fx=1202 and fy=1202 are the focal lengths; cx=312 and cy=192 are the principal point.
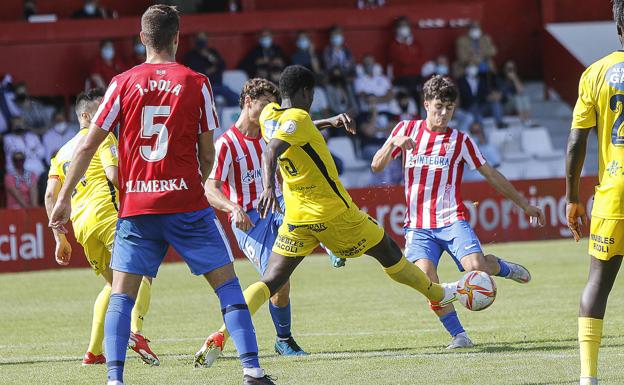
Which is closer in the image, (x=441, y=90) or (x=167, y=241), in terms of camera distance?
(x=167, y=241)

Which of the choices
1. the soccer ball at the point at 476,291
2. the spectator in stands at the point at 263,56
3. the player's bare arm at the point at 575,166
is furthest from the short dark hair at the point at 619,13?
the spectator in stands at the point at 263,56

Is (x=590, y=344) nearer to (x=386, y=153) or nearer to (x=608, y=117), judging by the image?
(x=608, y=117)

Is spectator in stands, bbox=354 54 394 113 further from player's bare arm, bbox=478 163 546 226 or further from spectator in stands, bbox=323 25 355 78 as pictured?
player's bare arm, bbox=478 163 546 226

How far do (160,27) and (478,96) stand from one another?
19.2 m

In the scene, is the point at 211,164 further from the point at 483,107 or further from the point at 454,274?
the point at 483,107

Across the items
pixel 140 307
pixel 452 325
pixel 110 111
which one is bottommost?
pixel 452 325

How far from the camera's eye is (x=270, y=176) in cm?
777

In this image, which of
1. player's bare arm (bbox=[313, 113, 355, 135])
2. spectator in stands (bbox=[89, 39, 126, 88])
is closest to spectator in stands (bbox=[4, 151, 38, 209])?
spectator in stands (bbox=[89, 39, 126, 88])

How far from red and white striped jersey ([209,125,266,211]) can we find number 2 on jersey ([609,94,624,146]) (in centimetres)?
376

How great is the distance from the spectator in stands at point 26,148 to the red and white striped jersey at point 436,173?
12.5 m

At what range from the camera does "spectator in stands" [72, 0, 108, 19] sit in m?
25.0

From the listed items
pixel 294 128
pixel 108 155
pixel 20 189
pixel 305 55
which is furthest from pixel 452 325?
pixel 305 55

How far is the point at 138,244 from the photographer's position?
6.96 metres

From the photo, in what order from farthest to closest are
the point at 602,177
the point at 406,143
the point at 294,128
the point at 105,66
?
the point at 105,66 → the point at 406,143 → the point at 294,128 → the point at 602,177
